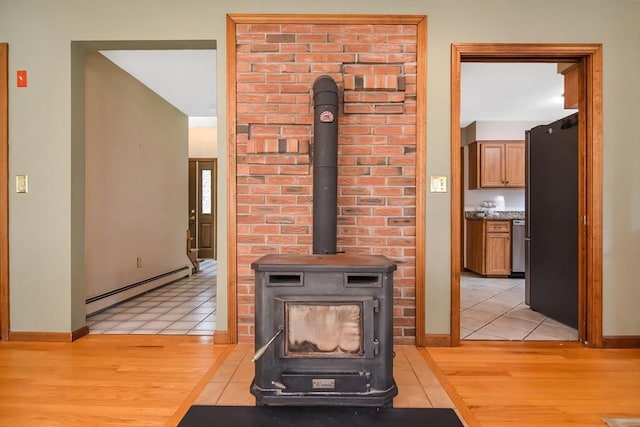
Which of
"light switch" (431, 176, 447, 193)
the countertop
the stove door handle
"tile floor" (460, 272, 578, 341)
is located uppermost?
"light switch" (431, 176, 447, 193)

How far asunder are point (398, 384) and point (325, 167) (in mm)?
1214

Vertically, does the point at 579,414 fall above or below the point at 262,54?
below

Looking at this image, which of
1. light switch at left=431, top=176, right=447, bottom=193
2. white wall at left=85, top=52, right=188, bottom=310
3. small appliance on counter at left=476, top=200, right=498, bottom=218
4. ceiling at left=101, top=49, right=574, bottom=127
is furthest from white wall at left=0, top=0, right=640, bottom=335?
small appliance on counter at left=476, top=200, right=498, bottom=218

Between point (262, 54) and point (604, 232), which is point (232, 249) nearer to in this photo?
point (262, 54)

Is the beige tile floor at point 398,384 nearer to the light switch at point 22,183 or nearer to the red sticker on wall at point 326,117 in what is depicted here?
the red sticker on wall at point 326,117

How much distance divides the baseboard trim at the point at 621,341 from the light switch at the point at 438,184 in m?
1.46

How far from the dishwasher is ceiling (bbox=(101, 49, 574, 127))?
1.64 m

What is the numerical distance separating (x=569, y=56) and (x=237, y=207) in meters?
2.47

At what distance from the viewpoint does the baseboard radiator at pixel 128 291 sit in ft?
10.7

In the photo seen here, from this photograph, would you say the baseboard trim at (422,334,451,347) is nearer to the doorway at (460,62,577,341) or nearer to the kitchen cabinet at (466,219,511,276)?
the doorway at (460,62,577,341)

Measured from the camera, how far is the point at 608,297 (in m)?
2.49

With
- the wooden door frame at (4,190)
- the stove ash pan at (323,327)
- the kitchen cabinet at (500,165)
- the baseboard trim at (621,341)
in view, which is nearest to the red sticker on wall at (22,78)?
the wooden door frame at (4,190)

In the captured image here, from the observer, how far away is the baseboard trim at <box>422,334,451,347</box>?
97.3 inches

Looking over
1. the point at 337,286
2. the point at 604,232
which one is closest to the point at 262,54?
the point at 337,286
